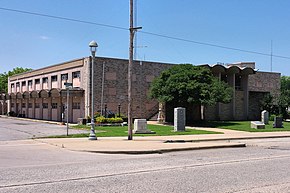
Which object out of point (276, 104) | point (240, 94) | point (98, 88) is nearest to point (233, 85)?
point (240, 94)

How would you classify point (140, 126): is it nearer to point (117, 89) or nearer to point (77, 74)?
point (117, 89)

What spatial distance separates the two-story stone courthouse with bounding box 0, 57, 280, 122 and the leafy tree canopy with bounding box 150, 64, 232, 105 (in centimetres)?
401

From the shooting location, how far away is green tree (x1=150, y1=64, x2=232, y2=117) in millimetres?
34906

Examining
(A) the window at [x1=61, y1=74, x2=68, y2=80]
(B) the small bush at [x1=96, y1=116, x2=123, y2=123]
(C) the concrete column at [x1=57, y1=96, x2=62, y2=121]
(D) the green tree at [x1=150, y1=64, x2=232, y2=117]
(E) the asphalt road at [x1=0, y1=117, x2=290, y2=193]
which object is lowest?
(E) the asphalt road at [x1=0, y1=117, x2=290, y2=193]

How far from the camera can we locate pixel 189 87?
34.7 m

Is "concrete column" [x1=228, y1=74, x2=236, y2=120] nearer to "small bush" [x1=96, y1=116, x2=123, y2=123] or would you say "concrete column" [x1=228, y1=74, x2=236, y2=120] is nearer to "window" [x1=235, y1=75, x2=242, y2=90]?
"window" [x1=235, y1=75, x2=242, y2=90]

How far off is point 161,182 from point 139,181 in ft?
1.73

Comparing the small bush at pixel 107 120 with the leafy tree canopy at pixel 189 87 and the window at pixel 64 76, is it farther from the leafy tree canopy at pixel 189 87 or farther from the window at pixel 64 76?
the window at pixel 64 76

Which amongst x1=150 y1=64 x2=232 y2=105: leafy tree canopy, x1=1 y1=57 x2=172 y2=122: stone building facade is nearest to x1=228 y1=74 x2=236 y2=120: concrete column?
x1=1 y1=57 x2=172 y2=122: stone building facade

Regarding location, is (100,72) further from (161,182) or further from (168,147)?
(161,182)

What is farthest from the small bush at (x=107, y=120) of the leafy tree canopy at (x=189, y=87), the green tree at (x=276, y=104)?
the green tree at (x=276, y=104)

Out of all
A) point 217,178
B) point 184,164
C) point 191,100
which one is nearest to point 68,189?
point 217,178

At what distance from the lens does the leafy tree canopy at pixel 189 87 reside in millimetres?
34906

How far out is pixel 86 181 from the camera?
28.6 feet
